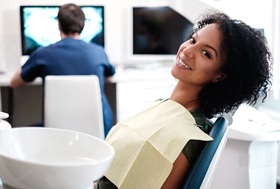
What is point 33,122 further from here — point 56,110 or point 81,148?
point 81,148

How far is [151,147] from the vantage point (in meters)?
1.13

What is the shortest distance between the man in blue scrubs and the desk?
0.78 m

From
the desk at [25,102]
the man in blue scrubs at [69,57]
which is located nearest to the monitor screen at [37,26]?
the desk at [25,102]

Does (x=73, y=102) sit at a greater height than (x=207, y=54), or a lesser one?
lesser

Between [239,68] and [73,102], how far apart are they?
1.28 metres

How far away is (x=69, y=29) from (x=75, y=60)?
0.23 meters

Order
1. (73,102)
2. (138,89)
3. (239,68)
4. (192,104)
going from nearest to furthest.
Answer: (239,68)
(192,104)
(73,102)
(138,89)

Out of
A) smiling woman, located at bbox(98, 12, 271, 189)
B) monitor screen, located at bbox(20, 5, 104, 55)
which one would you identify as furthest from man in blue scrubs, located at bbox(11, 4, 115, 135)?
smiling woman, located at bbox(98, 12, 271, 189)

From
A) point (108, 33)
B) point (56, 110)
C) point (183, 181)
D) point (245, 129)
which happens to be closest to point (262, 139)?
point (245, 129)

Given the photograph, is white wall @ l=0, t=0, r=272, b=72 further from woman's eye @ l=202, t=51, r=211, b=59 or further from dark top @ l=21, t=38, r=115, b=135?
woman's eye @ l=202, t=51, r=211, b=59

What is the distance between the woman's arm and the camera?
108cm

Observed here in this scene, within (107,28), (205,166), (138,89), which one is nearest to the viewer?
(205,166)

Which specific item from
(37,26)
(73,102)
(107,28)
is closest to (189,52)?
(73,102)

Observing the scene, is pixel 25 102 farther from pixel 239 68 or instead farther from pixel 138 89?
pixel 239 68
